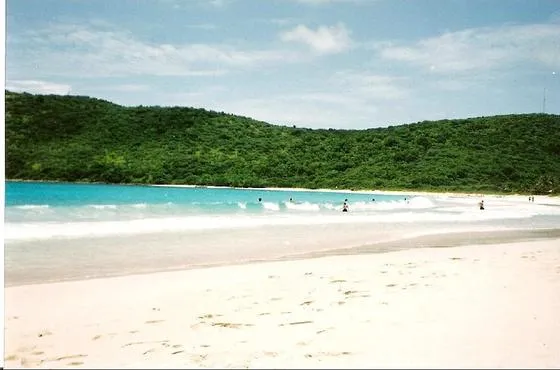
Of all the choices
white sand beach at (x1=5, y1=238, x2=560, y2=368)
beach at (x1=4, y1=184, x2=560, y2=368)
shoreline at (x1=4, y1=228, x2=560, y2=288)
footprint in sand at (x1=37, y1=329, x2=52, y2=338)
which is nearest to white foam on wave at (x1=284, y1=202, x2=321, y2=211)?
shoreline at (x1=4, y1=228, x2=560, y2=288)

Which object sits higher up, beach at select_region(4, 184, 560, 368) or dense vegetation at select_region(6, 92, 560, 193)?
dense vegetation at select_region(6, 92, 560, 193)

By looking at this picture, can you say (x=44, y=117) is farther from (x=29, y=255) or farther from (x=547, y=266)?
(x=547, y=266)

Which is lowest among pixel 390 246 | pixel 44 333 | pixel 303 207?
pixel 303 207

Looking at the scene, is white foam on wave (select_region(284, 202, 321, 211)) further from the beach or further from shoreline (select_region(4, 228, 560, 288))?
the beach

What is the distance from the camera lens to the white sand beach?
139 inches

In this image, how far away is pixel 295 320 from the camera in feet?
14.6

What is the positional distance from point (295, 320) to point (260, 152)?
2655 inches

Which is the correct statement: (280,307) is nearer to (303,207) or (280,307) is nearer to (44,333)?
(44,333)

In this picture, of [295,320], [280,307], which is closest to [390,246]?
[280,307]

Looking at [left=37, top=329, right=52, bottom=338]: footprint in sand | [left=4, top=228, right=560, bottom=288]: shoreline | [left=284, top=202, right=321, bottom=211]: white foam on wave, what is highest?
[left=37, top=329, right=52, bottom=338]: footprint in sand

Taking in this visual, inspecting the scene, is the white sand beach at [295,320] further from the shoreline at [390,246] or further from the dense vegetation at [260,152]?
the dense vegetation at [260,152]

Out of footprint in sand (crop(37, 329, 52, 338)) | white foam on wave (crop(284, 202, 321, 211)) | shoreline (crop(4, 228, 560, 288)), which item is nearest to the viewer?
footprint in sand (crop(37, 329, 52, 338))

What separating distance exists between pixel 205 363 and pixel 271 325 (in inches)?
38.2

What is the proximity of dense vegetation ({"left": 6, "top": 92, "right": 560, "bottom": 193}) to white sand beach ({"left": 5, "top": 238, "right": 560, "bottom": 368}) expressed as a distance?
30.7 meters
